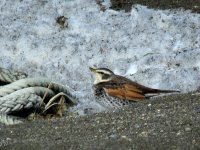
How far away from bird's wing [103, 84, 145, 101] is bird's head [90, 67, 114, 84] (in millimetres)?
276

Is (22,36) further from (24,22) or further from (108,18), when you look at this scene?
(108,18)

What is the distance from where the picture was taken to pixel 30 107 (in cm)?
937

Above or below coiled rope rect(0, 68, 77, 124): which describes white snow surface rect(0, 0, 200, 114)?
above

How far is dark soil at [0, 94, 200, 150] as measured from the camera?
20.7ft

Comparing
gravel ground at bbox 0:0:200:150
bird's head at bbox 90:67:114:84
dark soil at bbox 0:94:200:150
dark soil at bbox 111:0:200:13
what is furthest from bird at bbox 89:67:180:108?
dark soil at bbox 111:0:200:13

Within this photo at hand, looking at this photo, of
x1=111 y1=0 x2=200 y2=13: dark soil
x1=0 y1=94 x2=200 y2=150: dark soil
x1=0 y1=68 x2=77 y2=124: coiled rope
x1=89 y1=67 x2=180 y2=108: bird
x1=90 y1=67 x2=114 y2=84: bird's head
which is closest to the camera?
x1=0 y1=94 x2=200 y2=150: dark soil

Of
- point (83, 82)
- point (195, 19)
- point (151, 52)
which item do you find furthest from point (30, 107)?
point (195, 19)

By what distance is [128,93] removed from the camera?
9.03 metres

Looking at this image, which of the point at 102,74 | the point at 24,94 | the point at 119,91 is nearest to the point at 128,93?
the point at 119,91

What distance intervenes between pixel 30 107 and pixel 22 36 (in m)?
1.72

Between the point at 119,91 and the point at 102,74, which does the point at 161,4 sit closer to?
the point at 102,74

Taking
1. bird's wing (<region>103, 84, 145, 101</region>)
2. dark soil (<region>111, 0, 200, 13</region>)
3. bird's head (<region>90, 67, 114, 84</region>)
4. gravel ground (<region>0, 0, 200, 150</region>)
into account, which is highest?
dark soil (<region>111, 0, 200, 13</region>)

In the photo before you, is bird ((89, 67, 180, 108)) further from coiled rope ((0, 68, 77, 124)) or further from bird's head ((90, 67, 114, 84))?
coiled rope ((0, 68, 77, 124))

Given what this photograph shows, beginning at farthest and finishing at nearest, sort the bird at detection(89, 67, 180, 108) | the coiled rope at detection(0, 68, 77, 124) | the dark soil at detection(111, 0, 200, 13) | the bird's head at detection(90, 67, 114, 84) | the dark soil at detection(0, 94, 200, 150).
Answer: the dark soil at detection(111, 0, 200, 13)
the bird's head at detection(90, 67, 114, 84)
the coiled rope at detection(0, 68, 77, 124)
the bird at detection(89, 67, 180, 108)
the dark soil at detection(0, 94, 200, 150)
